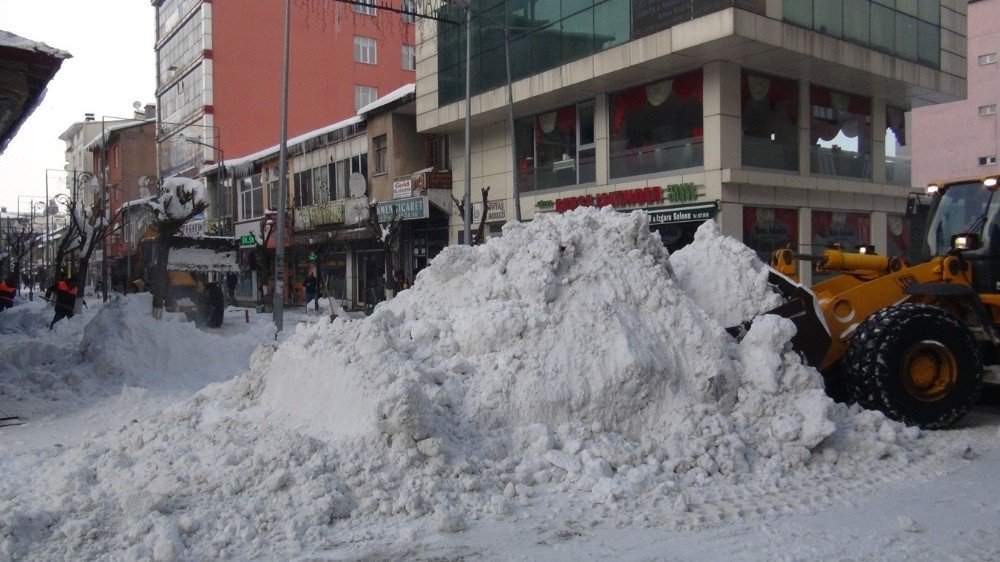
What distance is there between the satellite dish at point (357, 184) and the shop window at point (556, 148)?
890 centimetres

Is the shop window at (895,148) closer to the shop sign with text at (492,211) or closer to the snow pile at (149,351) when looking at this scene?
the shop sign with text at (492,211)

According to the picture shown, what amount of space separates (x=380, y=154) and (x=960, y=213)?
25.5 meters

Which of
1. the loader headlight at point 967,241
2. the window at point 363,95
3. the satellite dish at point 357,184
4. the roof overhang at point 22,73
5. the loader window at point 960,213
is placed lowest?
the loader headlight at point 967,241

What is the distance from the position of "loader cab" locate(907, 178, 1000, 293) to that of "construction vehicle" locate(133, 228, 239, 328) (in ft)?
53.8

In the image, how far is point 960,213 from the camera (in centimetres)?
848

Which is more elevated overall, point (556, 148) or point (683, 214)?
point (556, 148)

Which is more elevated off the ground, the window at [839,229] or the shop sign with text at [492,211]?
the shop sign with text at [492,211]

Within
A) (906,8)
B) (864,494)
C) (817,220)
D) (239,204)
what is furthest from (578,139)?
(239,204)

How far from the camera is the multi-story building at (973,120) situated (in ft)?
113

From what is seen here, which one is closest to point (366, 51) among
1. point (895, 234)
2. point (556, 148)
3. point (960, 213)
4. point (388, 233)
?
point (388, 233)

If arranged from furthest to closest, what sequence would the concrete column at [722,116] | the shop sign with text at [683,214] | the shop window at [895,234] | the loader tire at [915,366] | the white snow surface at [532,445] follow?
the shop window at [895,234], the shop sign with text at [683,214], the concrete column at [722,116], the loader tire at [915,366], the white snow surface at [532,445]

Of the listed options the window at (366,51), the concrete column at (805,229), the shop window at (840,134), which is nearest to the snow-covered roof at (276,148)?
the window at (366,51)

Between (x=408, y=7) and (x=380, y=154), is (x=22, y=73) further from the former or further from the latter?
(x=380, y=154)

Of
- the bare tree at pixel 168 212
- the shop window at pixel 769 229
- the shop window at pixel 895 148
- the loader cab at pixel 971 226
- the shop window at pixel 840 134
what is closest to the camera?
the loader cab at pixel 971 226
